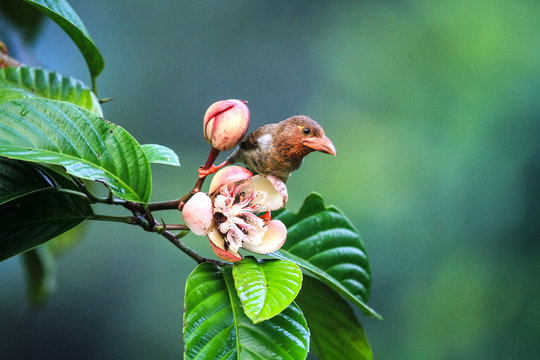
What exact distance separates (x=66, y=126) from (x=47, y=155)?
1.6 inches

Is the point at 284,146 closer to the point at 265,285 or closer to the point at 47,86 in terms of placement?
the point at 265,285

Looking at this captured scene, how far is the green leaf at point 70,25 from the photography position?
1.94 ft

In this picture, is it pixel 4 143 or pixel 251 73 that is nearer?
pixel 4 143

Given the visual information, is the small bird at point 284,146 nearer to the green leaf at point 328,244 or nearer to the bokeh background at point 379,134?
the green leaf at point 328,244

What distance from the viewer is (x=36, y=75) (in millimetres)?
706

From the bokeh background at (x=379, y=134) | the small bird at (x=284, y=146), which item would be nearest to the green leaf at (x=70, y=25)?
the small bird at (x=284, y=146)

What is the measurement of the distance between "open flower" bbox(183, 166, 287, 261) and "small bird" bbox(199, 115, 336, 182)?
1cm

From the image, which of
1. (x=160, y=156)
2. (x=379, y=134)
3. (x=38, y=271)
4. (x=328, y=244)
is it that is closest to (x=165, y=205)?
(x=160, y=156)

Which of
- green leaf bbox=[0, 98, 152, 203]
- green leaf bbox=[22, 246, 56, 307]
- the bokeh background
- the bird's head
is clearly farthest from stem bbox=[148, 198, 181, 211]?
the bokeh background

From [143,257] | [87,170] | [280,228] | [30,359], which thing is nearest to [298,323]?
[280,228]

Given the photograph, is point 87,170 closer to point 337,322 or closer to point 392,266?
point 337,322

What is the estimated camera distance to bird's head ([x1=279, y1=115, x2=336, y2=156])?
478mm

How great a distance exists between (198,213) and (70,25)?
33 cm

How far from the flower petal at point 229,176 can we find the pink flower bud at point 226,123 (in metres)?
0.02
